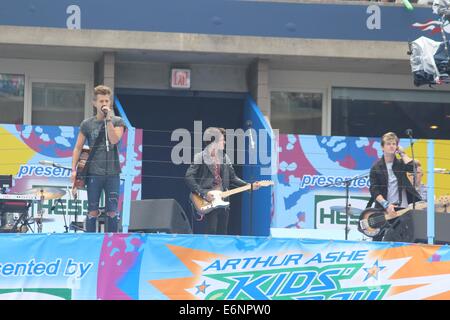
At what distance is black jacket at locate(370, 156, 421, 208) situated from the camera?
47.4ft

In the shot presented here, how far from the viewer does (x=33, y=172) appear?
1655 centimetres

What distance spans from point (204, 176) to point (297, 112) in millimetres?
5794

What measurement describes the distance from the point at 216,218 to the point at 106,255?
1.50m

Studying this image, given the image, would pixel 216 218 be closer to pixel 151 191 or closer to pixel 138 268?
pixel 138 268

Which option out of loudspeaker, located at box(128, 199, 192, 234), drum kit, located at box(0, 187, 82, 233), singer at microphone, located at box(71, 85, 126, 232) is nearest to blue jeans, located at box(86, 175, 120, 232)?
singer at microphone, located at box(71, 85, 126, 232)

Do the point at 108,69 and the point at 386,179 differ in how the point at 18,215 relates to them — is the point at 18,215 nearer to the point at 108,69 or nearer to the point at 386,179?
the point at 108,69

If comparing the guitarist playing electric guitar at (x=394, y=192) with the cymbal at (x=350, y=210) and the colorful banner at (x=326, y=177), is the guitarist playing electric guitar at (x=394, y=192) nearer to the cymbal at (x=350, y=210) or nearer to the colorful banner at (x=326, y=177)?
the colorful banner at (x=326, y=177)

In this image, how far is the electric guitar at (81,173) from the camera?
14.3 metres

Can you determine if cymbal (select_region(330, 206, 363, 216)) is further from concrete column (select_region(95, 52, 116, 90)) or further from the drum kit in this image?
concrete column (select_region(95, 52, 116, 90))

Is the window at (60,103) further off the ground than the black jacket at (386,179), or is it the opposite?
the window at (60,103)

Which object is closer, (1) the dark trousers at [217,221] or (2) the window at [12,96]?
(1) the dark trousers at [217,221]

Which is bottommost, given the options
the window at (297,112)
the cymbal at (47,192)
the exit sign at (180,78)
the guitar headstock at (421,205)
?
the guitar headstock at (421,205)

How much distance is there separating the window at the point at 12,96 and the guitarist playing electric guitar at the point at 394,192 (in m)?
7.01

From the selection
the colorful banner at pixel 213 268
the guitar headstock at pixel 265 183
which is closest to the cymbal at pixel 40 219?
the colorful banner at pixel 213 268
